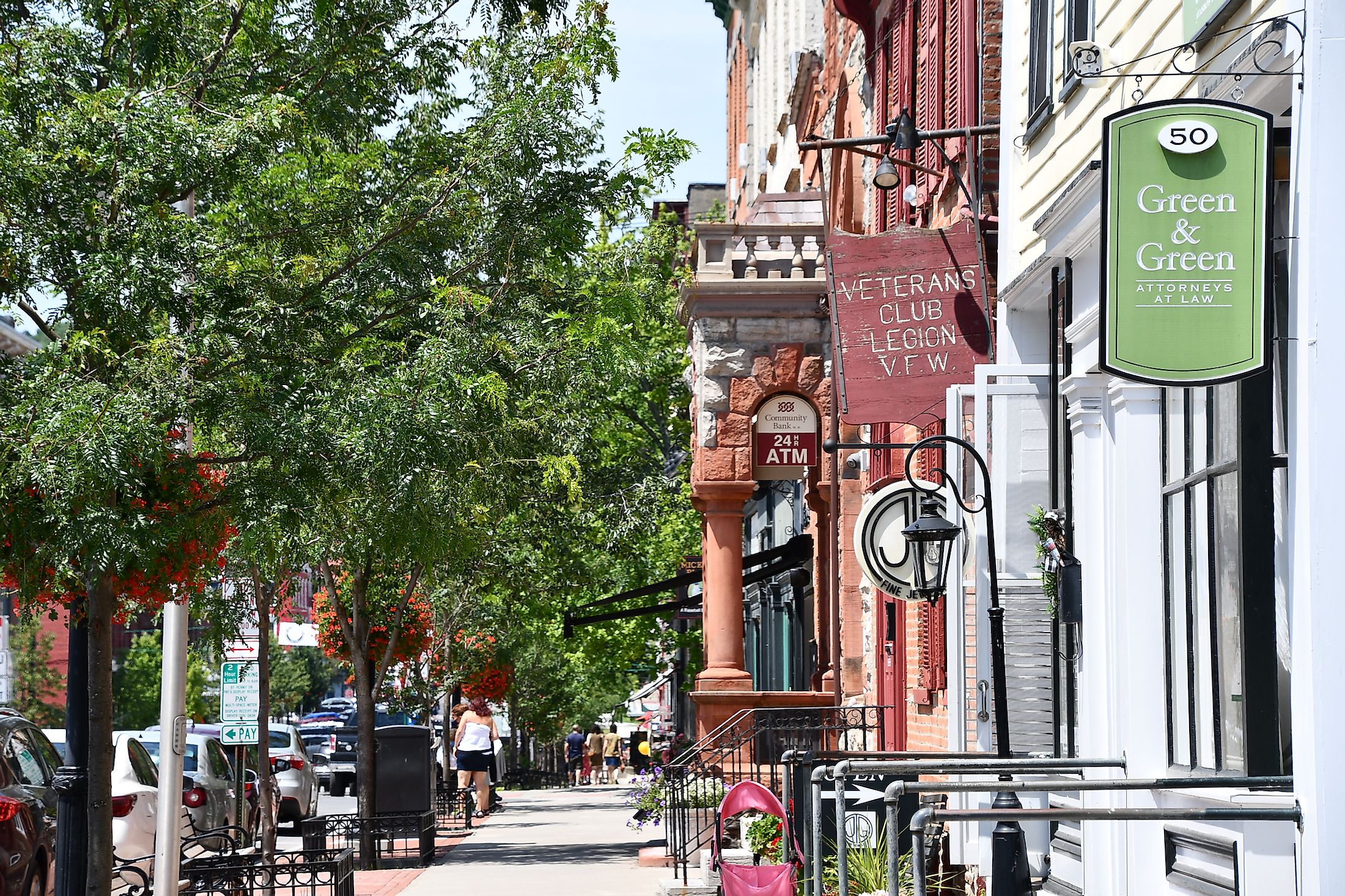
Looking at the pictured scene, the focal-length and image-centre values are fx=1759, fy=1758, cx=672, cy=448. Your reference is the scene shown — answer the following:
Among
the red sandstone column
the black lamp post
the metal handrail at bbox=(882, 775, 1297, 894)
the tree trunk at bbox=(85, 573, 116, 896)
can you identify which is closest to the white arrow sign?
the black lamp post

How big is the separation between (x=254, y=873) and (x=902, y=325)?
603 cm

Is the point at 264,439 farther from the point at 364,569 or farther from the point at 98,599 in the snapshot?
the point at 364,569

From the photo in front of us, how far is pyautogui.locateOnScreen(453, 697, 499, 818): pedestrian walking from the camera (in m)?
28.1

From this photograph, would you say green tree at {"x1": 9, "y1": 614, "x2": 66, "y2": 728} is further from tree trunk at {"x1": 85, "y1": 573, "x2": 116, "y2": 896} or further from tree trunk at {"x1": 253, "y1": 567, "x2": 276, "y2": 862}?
tree trunk at {"x1": 85, "y1": 573, "x2": 116, "y2": 896}

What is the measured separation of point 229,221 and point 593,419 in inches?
429

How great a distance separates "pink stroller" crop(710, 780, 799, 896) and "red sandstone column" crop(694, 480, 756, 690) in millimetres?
8832

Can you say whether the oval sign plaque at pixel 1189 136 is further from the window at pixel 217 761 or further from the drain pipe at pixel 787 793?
the window at pixel 217 761

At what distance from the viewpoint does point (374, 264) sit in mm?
12930

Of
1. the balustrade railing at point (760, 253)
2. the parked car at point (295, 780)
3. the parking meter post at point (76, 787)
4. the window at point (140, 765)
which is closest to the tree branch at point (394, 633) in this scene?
the parked car at point (295, 780)

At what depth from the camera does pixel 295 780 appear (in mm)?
26922

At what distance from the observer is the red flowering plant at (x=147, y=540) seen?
32.8 ft

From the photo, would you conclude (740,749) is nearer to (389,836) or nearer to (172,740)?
(389,836)

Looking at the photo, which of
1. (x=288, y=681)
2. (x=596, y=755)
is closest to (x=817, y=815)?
(x=596, y=755)

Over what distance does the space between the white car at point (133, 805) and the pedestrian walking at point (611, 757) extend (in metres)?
39.8
